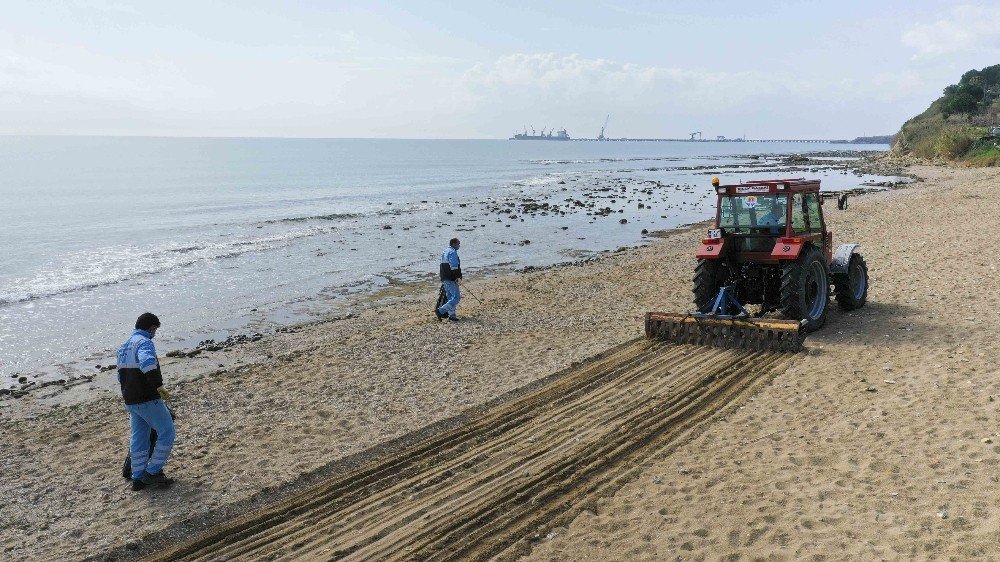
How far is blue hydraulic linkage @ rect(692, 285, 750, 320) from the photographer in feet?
37.3

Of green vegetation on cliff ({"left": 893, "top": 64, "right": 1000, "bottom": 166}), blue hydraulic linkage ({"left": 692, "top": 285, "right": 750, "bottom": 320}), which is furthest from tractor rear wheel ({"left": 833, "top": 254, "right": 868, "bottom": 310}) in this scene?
green vegetation on cliff ({"left": 893, "top": 64, "right": 1000, "bottom": 166})

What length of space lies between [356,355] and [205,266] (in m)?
17.2

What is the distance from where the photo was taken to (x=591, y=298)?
17.3 metres

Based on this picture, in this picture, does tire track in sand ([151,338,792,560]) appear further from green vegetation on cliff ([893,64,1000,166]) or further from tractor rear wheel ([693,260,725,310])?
green vegetation on cliff ([893,64,1000,166])

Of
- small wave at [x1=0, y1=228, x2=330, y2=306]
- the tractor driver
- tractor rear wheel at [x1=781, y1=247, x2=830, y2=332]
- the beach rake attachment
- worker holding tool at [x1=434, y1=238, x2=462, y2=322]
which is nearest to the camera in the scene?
the beach rake attachment

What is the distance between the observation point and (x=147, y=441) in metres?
7.59

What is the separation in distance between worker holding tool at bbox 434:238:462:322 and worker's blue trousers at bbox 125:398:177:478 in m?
8.25

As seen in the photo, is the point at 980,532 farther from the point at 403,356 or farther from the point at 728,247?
the point at 403,356

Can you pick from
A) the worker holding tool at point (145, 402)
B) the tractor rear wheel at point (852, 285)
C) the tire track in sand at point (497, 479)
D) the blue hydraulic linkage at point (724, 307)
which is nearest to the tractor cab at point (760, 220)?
the blue hydraulic linkage at point (724, 307)

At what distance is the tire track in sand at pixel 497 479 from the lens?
6133 mm

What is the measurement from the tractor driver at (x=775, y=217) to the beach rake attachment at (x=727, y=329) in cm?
129

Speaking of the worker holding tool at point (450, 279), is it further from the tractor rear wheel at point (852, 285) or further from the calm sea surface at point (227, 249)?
the tractor rear wheel at point (852, 285)

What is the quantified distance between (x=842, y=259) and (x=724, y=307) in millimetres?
3196

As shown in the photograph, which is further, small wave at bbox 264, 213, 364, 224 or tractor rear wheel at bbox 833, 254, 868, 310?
small wave at bbox 264, 213, 364, 224
